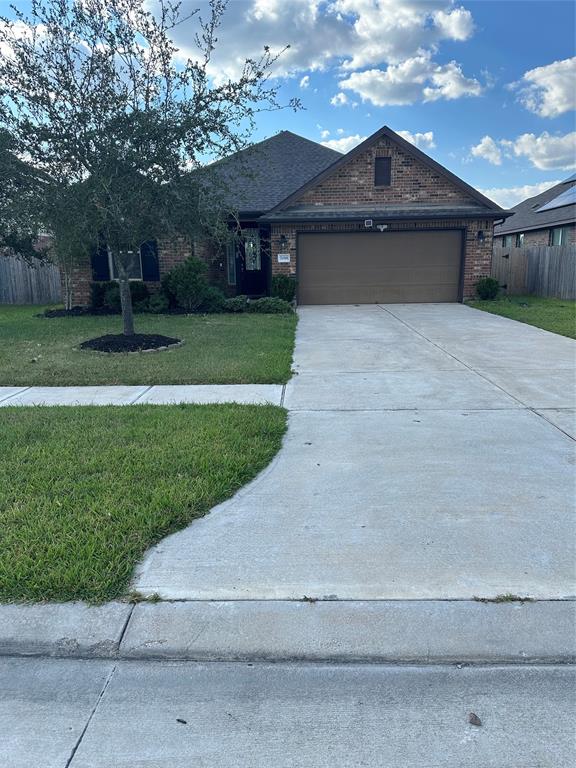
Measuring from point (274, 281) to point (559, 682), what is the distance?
1503cm

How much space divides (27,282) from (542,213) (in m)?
23.7

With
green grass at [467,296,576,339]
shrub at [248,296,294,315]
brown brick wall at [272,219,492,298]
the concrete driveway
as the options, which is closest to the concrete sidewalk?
the concrete driveway

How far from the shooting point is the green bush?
54.1 ft

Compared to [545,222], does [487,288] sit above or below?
below

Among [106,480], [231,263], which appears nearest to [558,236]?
[231,263]

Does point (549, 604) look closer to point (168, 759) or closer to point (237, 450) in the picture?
point (168, 759)

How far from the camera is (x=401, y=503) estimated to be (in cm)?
380

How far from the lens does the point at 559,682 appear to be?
2.30 metres

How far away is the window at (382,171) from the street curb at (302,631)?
1619 cm

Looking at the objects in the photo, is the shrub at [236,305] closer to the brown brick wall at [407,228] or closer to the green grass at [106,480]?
the brown brick wall at [407,228]

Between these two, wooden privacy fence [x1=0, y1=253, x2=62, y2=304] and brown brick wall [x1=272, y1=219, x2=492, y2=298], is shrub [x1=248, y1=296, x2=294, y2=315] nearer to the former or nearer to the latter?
brown brick wall [x1=272, y1=219, x2=492, y2=298]

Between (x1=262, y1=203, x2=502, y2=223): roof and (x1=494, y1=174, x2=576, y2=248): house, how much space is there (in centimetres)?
398

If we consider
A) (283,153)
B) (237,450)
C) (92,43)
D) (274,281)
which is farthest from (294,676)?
(283,153)

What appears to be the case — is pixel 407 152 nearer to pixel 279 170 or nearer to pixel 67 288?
pixel 279 170
